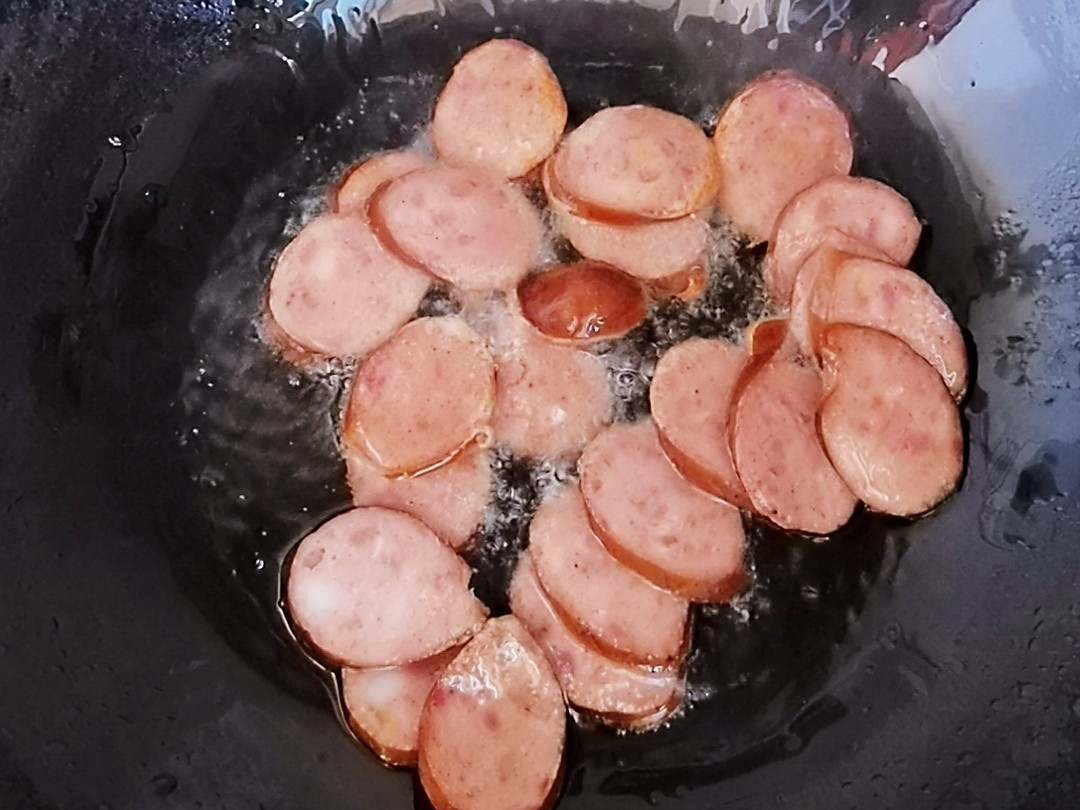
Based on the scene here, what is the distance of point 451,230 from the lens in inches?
42.2

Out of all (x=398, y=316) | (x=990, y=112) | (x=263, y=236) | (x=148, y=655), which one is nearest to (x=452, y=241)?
(x=398, y=316)

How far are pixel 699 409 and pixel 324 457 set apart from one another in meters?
0.38

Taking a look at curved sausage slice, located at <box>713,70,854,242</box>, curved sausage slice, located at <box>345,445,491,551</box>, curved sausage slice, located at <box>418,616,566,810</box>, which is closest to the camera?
curved sausage slice, located at <box>418,616,566,810</box>

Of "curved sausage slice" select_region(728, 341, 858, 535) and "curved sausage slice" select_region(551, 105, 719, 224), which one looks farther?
"curved sausage slice" select_region(551, 105, 719, 224)

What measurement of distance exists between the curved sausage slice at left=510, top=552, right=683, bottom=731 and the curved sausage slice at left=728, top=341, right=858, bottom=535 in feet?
0.61

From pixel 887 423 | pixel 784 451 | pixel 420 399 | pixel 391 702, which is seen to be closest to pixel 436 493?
pixel 420 399

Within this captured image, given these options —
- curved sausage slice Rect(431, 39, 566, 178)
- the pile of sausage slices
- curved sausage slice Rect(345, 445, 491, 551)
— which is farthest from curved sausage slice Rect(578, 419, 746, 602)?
curved sausage slice Rect(431, 39, 566, 178)

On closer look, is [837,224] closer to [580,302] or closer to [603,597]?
[580,302]

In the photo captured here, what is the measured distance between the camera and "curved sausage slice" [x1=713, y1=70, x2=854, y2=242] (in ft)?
3.66

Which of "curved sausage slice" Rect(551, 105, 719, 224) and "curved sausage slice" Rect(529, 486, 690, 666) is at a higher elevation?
"curved sausage slice" Rect(551, 105, 719, 224)

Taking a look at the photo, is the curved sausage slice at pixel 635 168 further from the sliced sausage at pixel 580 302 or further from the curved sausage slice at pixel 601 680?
the curved sausage slice at pixel 601 680

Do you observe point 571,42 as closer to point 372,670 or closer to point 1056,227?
point 1056,227

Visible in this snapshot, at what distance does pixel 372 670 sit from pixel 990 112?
2.89 feet

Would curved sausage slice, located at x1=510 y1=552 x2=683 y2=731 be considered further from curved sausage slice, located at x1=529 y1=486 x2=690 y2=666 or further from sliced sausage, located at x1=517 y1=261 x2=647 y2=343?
sliced sausage, located at x1=517 y1=261 x2=647 y2=343
